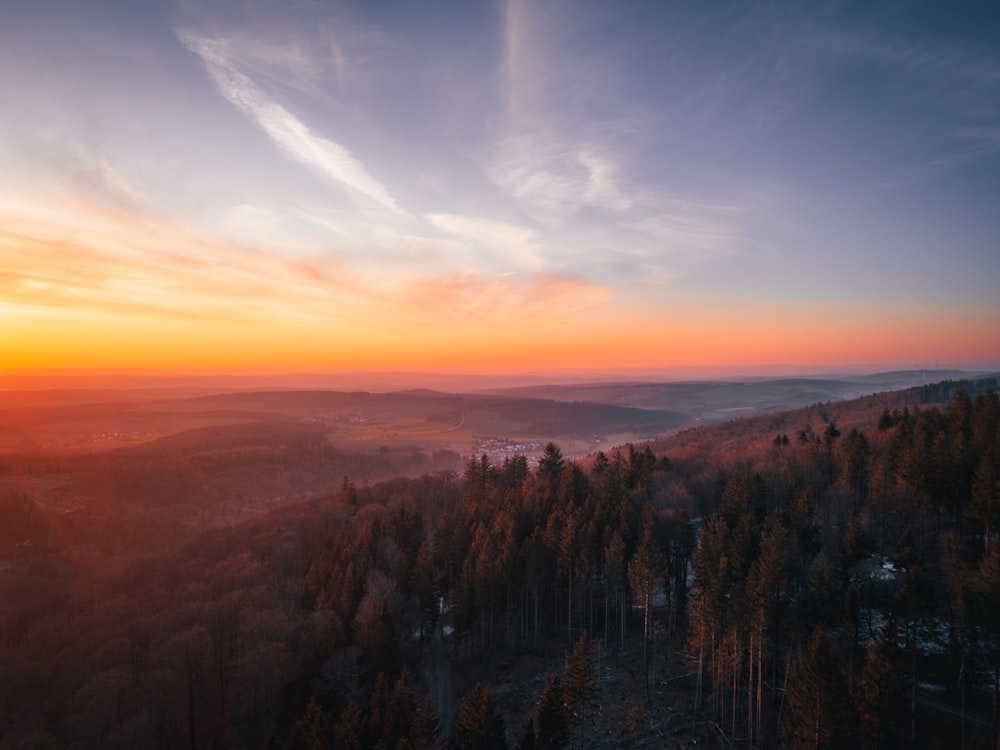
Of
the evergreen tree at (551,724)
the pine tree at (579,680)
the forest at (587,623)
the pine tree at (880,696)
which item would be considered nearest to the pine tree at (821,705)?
the forest at (587,623)

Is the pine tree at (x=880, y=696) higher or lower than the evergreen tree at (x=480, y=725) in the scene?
higher

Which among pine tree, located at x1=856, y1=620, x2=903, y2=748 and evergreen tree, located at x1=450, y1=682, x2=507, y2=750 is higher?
pine tree, located at x1=856, y1=620, x2=903, y2=748

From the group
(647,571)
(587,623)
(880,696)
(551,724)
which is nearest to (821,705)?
(880,696)

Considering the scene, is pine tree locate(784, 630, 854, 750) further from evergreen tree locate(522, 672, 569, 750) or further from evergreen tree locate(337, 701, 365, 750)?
evergreen tree locate(337, 701, 365, 750)

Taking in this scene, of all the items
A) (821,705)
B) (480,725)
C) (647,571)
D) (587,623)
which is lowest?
(587,623)

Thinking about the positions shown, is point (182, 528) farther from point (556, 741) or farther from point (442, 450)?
point (556, 741)

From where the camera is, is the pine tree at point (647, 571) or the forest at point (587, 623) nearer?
the forest at point (587, 623)

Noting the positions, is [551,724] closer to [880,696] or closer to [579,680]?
[579,680]

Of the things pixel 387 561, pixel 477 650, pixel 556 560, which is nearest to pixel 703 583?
pixel 556 560

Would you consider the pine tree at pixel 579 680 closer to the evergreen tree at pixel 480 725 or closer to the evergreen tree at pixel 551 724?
the evergreen tree at pixel 551 724

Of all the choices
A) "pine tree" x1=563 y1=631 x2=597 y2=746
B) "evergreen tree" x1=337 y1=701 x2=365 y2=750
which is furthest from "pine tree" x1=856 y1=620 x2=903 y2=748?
"evergreen tree" x1=337 y1=701 x2=365 y2=750
